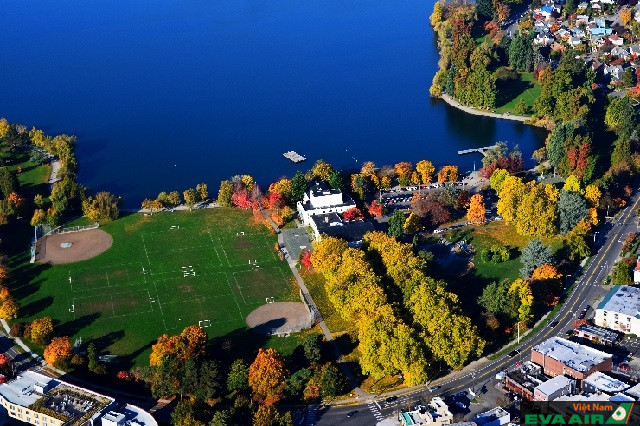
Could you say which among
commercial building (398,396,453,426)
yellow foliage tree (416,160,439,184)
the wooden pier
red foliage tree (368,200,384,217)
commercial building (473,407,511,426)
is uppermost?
the wooden pier

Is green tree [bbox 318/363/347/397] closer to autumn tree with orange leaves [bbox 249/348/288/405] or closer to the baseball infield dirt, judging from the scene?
autumn tree with orange leaves [bbox 249/348/288/405]

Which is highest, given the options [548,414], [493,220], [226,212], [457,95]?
[457,95]

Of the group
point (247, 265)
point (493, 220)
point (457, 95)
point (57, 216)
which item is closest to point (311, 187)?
point (247, 265)

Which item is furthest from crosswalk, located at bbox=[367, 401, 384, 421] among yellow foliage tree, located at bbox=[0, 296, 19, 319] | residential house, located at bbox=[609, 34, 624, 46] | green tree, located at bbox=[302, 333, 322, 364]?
residential house, located at bbox=[609, 34, 624, 46]

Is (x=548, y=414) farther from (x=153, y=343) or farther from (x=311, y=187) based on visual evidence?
(x=311, y=187)

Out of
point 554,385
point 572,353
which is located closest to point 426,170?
point 572,353
